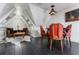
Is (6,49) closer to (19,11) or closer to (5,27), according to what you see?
(5,27)

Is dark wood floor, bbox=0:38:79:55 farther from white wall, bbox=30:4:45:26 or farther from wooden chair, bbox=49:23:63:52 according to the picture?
white wall, bbox=30:4:45:26

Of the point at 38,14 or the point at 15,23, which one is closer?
the point at 15,23

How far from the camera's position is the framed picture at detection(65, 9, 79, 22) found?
199 centimetres

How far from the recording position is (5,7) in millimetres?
1950

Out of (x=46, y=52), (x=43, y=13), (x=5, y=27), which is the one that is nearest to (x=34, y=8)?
(x=43, y=13)

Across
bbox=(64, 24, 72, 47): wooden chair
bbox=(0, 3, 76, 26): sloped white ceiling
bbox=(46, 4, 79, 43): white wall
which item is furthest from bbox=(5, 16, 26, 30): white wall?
bbox=(64, 24, 72, 47): wooden chair

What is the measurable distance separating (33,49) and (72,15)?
1.03 m

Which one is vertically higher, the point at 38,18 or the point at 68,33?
the point at 38,18

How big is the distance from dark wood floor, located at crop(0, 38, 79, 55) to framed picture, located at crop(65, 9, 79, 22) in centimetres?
48

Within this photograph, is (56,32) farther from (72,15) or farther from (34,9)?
(34,9)

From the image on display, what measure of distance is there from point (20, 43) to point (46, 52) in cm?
55

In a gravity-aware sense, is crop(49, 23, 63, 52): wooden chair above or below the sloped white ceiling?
below

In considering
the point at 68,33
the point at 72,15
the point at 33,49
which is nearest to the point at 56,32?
the point at 68,33

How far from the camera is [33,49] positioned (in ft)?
6.68
